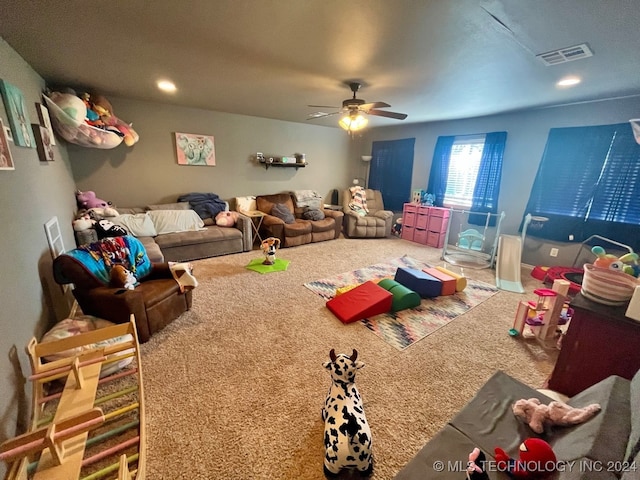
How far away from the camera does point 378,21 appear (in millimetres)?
1562

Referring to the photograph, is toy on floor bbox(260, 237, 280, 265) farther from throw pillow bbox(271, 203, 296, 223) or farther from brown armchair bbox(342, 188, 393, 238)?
brown armchair bbox(342, 188, 393, 238)

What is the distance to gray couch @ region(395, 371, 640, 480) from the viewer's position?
79 cm

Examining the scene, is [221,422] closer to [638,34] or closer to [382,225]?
[638,34]

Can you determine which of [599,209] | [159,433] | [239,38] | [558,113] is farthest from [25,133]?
[599,209]

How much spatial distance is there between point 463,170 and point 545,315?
10.8ft

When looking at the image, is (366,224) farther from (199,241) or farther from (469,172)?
(199,241)

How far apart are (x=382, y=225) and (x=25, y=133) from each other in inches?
193

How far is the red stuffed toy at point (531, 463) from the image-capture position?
0.87 metres

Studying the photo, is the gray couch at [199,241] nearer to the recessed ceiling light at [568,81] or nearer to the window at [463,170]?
the window at [463,170]

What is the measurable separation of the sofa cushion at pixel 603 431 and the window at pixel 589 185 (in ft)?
10.8

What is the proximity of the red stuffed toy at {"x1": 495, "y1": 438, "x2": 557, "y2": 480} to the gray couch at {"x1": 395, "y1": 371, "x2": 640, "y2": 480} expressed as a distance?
3 centimetres

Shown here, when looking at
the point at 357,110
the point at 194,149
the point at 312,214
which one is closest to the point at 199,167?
the point at 194,149

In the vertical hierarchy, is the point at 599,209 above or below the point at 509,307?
above

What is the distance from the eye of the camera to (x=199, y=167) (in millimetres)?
4410
